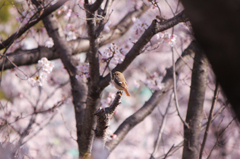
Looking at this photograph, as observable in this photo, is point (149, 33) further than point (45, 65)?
No

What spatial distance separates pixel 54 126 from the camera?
7.64 metres

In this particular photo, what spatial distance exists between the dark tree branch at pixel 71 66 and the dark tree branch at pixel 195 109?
1.31 metres

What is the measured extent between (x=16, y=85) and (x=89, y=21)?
5.69 meters

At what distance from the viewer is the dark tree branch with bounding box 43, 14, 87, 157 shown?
3.11 metres

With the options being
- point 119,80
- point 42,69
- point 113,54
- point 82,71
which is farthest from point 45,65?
point 119,80

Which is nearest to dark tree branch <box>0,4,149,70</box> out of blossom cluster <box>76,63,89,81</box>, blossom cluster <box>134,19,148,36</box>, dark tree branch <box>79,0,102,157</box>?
blossom cluster <box>76,63,89,81</box>

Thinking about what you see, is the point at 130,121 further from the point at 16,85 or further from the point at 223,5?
the point at 16,85

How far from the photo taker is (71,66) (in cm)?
324

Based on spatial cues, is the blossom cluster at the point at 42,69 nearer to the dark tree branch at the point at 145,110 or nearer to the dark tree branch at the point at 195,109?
the dark tree branch at the point at 145,110

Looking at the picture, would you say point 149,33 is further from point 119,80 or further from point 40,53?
point 40,53

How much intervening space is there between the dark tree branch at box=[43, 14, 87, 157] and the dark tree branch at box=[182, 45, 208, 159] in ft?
4.30

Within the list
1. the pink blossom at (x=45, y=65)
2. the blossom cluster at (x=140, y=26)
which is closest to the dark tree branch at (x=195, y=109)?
the blossom cluster at (x=140, y=26)

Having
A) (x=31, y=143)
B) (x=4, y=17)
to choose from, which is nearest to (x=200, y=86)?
(x=4, y=17)

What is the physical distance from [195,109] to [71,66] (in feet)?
5.73
